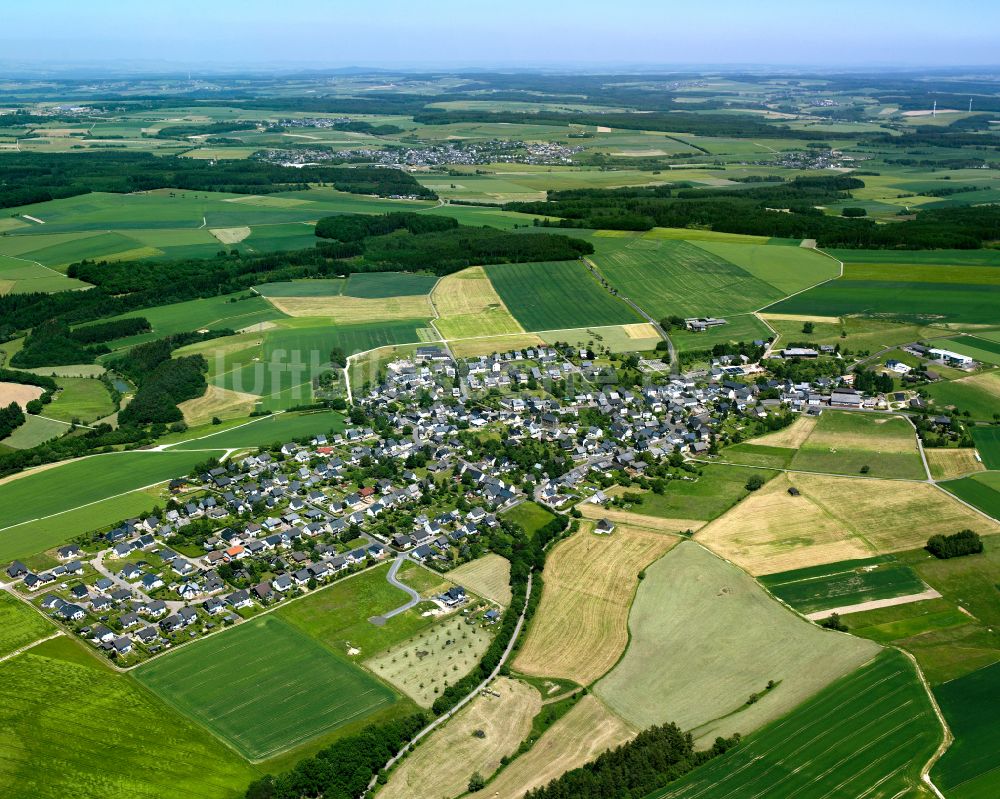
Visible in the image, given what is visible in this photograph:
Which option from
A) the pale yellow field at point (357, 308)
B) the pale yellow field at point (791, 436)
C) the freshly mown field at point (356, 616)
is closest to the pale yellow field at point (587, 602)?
the freshly mown field at point (356, 616)

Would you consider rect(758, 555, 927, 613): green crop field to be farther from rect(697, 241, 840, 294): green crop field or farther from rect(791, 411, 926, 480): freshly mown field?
rect(697, 241, 840, 294): green crop field

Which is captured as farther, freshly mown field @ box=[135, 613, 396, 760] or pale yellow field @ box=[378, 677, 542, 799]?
freshly mown field @ box=[135, 613, 396, 760]

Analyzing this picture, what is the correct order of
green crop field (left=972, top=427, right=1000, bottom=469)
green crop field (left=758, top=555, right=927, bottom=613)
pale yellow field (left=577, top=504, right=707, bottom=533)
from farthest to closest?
green crop field (left=972, top=427, right=1000, bottom=469)
pale yellow field (left=577, top=504, right=707, bottom=533)
green crop field (left=758, top=555, right=927, bottom=613)

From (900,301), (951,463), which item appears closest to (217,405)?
(951,463)

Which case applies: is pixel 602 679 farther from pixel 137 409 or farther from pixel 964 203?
pixel 964 203

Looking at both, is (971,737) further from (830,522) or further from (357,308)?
(357,308)

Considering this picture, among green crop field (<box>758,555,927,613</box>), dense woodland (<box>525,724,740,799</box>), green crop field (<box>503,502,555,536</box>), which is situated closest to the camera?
dense woodland (<box>525,724,740,799</box>)

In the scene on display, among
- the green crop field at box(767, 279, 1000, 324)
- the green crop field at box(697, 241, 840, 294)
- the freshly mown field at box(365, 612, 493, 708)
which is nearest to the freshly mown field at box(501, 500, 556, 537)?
the freshly mown field at box(365, 612, 493, 708)

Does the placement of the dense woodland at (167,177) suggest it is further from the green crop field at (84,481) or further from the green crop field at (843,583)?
the green crop field at (843,583)
